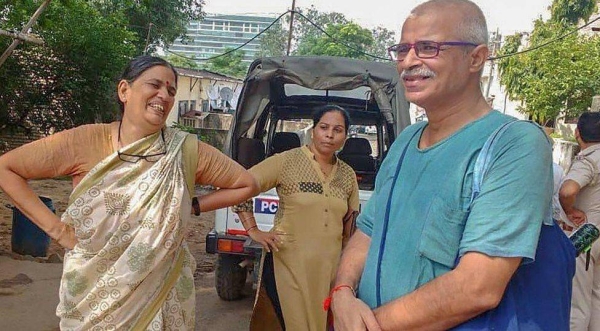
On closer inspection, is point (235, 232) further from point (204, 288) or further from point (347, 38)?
point (347, 38)

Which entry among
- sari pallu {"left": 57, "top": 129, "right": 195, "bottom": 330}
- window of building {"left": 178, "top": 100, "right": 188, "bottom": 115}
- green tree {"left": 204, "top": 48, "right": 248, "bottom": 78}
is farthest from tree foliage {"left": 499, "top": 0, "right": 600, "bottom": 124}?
green tree {"left": 204, "top": 48, "right": 248, "bottom": 78}

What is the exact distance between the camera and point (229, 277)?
5648 mm

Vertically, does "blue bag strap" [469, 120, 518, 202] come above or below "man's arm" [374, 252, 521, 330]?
above

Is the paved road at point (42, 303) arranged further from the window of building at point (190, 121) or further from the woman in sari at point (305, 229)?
the window of building at point (190, 121)

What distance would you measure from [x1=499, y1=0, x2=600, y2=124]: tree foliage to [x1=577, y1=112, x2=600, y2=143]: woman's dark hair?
1535cm

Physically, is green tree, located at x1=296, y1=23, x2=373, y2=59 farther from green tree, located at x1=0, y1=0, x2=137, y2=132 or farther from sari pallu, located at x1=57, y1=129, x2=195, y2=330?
sari pallu, located at x1=57, y1=129, x2=195, y2=330

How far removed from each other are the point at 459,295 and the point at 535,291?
0.59 feet

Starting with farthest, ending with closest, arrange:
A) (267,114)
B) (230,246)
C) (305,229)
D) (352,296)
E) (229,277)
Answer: (267,114)
(229,277)
(230,246)
(305,229)
(352,296)

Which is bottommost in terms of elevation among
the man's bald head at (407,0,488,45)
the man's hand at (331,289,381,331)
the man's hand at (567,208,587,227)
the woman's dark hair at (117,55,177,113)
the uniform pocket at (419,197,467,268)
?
the man's hand at (567,208,587,227)

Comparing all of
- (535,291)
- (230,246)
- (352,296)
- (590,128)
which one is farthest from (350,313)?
(230,246)

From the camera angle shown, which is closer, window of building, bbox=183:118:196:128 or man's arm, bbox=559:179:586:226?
man's arm, bbox=559:179:586:226

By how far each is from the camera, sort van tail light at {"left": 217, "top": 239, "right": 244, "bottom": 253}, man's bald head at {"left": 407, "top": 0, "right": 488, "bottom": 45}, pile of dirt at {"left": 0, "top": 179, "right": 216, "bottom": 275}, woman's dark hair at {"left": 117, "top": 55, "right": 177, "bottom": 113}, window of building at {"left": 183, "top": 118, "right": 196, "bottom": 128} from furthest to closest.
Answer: window of building at {"left": 183, "top": 118, "right": 196, "bottom": 128}
pile of dirt at {"left": 0, "top": 179, "right": 216, "bottom": 275}
van tail light at {"left": 217, "top": 239, "right": 244, "bottom": 253}
woman's dark hair at {"left": 117, "top": 55, "right": 177, "bottom": 113}
man's bald head at {"left": 407, "top": 0, "right": 488, "bottom": 45}

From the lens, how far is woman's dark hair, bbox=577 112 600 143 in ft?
12.6

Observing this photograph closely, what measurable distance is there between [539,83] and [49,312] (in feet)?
59.3
